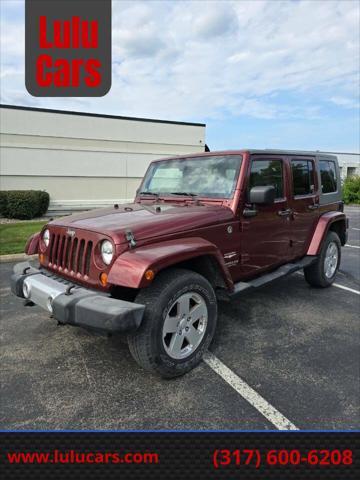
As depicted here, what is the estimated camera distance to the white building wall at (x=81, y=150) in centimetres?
1430

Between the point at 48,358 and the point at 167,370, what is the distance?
118cm

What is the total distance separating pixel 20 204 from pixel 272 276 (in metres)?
11.2

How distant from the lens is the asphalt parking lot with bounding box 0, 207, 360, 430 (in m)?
2.38

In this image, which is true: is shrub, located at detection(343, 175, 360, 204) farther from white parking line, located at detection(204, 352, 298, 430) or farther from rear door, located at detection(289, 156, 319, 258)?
white parking line, located at detection(204, 352, 298, 430)

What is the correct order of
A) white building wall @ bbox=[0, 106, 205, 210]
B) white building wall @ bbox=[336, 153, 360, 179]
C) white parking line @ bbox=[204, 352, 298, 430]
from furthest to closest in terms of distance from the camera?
white building wall @ bbox=[336, 153, 360, 179]
white building wall @ bbox=[0, 106, 205, 210]
white parking line @ bbox=[204, 352, 298, 430]

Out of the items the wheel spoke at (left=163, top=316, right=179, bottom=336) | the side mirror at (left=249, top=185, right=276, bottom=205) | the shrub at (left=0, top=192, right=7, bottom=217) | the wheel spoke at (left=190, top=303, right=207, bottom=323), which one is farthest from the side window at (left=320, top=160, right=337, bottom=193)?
the shrub at (left=0, top=192, right=7, bottom=217)

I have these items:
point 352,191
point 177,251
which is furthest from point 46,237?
point 352,191

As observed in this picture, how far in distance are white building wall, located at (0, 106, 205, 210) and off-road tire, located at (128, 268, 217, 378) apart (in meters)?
13.4

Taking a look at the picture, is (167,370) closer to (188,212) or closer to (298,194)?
(188,212)

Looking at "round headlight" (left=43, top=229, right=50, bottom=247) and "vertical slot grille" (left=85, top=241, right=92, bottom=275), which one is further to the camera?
"round headlight" (left=43, top=229, right=50, bottom=247)

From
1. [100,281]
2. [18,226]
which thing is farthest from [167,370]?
[18,226]
